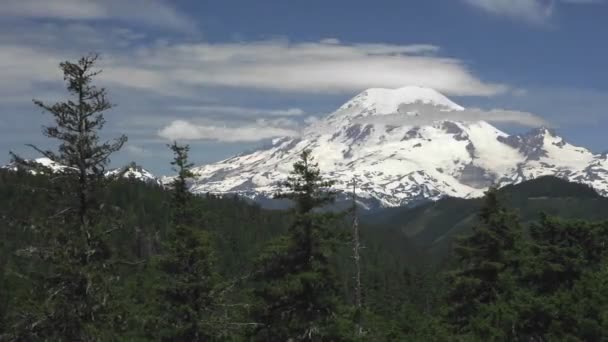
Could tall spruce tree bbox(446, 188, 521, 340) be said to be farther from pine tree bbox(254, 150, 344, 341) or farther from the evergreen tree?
pine tree bbox(254, 150, 344, 341)

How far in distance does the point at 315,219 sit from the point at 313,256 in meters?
1.58

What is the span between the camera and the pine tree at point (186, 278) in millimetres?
30000

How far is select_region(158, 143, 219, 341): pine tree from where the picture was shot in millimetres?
30000

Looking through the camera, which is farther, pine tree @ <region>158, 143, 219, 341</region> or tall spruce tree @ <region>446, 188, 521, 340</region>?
tall spruce tree @ <region>446, 188, 521, 340</region>

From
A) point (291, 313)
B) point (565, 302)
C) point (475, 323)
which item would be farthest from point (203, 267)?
point (565, 302)

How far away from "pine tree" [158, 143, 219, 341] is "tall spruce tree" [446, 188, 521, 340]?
13.7 metres

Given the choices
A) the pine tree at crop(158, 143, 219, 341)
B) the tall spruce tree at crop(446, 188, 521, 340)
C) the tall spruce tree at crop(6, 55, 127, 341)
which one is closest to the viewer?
the tall spruce tree at crop(6, 55, 127, 341)

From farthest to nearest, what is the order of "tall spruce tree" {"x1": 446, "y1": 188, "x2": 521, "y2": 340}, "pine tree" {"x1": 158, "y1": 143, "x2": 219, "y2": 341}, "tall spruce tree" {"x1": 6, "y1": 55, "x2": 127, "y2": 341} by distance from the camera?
1. "tall spruce tree" {"x1": 446, "y1": 188, "x2": 521, "y2": 340}
2. "pine tree" {"x1": 158, "y1": 143, "x2": 219, "y2": 341}
3. "tall spruce tree" {"x1": 6, "y1": 55, "x2": 127, "y2": 341}

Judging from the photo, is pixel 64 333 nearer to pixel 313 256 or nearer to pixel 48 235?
pixel 48 235

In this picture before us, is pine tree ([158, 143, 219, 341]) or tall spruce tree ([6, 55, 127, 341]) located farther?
pine tree ([158, 143, 219, 341])

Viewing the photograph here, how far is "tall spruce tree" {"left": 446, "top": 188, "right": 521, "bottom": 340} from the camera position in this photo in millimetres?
36125

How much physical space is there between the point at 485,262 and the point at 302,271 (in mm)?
12847

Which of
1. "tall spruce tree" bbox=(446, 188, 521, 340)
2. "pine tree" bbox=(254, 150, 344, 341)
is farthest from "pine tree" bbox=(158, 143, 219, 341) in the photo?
"tall spruce tree" bbox=(446, 188, 521, 340)

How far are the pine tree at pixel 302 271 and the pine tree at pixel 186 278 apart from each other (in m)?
3.19
